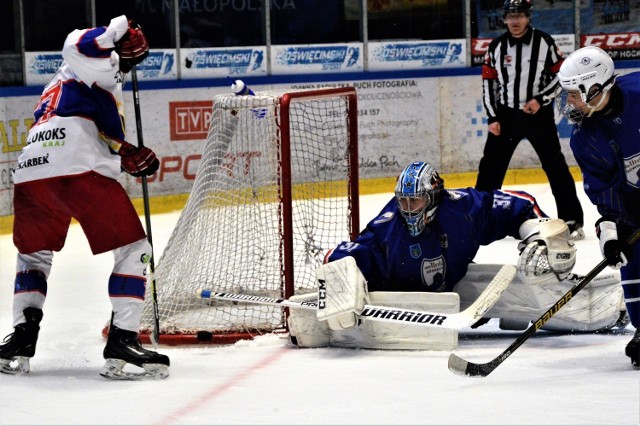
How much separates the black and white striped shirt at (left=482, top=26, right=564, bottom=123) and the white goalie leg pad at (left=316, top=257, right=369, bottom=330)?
8.43ft

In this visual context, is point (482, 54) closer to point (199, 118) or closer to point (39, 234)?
point (199, 118)

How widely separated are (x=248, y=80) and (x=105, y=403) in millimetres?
4950

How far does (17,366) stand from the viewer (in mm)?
4047

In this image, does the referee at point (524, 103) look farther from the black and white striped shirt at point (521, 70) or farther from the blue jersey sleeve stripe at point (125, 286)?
the blue jersey sleeve stripe at point (125, 286)

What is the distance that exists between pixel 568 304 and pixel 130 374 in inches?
57.8

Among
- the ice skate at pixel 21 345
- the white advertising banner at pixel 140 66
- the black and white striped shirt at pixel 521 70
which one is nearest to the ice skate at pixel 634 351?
the ice skate at pixel 21 345

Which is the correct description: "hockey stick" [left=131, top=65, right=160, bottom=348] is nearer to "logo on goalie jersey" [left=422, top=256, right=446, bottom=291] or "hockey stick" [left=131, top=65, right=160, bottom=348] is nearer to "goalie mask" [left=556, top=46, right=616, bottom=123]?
"logo on goalie jersey" [left=422, top=256, right=446, bottom=291]

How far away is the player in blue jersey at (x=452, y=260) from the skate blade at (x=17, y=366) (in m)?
0.87

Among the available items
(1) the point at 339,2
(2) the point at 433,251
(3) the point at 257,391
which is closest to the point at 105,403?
(3) the point at 257,391

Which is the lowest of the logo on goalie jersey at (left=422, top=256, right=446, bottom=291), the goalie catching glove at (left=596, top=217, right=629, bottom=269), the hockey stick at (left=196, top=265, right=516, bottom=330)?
the hockey stick at (left=196, top=265, right=516, bottom=330)

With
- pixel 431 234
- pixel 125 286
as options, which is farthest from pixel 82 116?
pixel 431 234

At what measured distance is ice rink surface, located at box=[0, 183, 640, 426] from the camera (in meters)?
3.37

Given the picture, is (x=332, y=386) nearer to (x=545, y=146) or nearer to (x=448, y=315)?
(x=448, y=315)

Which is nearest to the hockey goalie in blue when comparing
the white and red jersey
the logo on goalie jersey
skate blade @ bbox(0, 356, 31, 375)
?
the logo on goalie jersey
